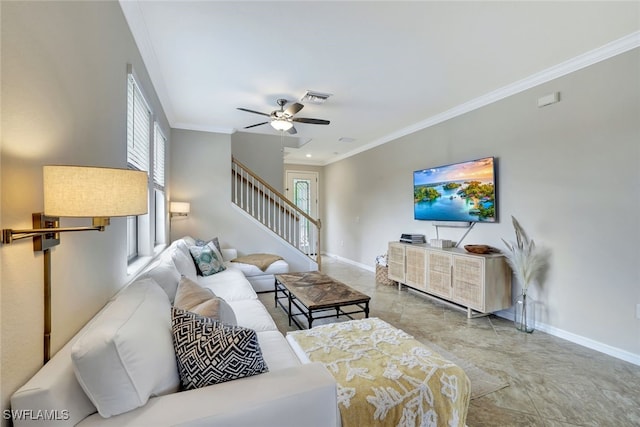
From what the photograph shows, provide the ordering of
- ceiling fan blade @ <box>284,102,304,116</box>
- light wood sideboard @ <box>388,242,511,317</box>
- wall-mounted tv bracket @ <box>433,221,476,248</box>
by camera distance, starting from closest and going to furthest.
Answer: light wood sideboard @ <box>388,242,511,317</box>
ceiling fan blade @ <box>284,102,304,116</box>
wall-mounted tv bracket @ <box>433,221,476,248</box>

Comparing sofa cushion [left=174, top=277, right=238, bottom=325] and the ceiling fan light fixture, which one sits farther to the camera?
the ceiling fan light fixture

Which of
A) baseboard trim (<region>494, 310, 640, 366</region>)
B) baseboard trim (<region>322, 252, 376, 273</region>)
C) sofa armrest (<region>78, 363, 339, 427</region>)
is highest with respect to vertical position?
sofa armrest (<region>78, 363, 339, 427</region>)

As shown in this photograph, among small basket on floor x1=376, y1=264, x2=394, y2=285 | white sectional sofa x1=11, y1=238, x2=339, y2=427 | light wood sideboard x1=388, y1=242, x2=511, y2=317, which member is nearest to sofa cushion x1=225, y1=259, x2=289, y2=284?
small basket on floor x1=376, y1=264, x2=394, y2=285

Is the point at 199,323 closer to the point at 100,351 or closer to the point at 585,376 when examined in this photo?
the point at 100,351

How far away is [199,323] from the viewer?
3.93 feet

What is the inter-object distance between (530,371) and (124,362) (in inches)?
109

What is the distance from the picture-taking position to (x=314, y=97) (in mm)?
3570

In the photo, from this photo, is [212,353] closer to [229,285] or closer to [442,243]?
[229,285]

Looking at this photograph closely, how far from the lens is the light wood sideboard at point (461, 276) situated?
10.5ft

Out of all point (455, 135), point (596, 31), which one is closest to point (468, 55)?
point (596, 31)

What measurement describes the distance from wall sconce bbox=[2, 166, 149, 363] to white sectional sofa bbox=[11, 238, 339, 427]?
235mm

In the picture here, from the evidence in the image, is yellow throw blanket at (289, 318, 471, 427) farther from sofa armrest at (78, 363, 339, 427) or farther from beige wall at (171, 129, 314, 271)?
beige wall at (171, 129, 314, 271)

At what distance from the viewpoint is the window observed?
227cm

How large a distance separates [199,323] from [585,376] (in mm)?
2847
